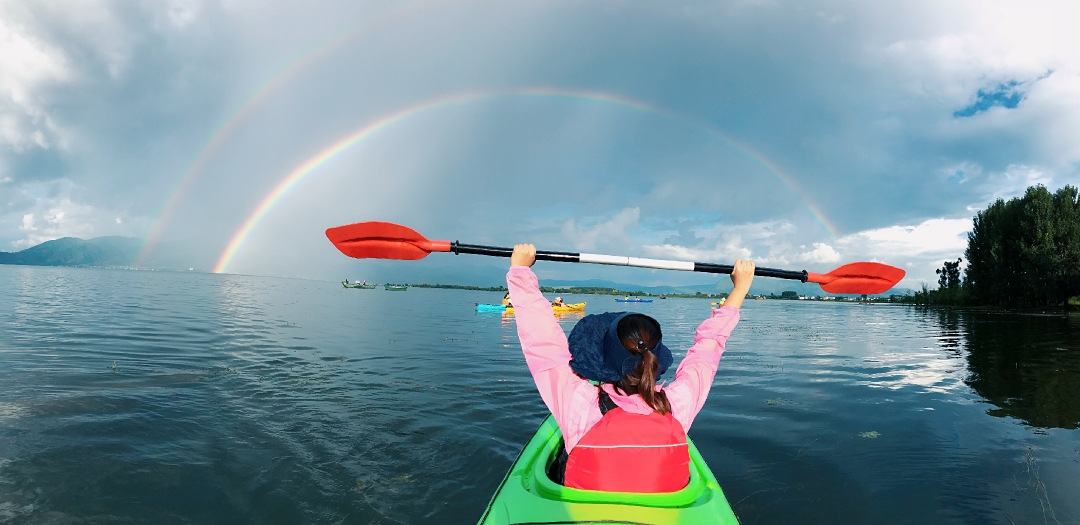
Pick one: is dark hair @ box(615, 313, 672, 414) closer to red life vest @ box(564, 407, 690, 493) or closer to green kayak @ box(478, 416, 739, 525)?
red life vest @ box(564, 407, 690, 493)

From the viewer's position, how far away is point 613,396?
282 cm

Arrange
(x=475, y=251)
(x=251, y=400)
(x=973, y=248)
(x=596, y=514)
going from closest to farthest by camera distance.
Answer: (x=596, y=514)
(x=475, y=251)
(x=251, y=400)
(x=973, y=248)

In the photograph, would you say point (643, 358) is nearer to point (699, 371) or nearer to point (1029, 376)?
point (699, 371)

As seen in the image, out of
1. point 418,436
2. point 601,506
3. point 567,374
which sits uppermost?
point 567,374

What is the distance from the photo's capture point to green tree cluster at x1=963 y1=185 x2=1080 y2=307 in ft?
163

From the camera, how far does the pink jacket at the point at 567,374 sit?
284 centimetres

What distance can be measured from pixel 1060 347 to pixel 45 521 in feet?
100

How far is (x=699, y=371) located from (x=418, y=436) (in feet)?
19.9

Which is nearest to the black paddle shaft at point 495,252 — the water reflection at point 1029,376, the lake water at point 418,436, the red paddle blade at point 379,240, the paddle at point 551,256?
the paddle at point 551,256

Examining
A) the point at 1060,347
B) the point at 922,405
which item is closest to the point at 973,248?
the point at 1060,347

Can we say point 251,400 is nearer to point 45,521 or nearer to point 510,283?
point 45,521

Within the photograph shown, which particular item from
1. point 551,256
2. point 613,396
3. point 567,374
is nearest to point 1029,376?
point 551,256

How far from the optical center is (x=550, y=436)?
16.4ft

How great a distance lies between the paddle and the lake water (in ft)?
8.72
